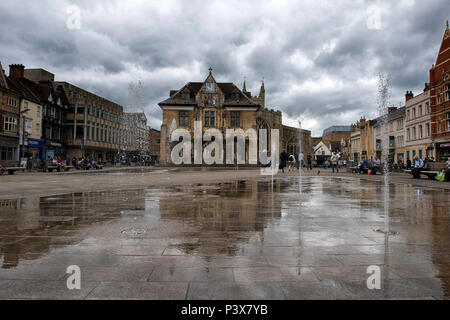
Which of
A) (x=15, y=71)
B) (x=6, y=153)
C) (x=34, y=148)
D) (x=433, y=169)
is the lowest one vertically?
(x=433, y=169)

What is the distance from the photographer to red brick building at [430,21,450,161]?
36219 millimetres

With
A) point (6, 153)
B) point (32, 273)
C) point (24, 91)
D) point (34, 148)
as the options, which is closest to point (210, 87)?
point (24, 91)

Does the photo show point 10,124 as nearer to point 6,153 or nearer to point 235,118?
point 6,153

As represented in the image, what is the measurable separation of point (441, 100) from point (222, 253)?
44.3 m

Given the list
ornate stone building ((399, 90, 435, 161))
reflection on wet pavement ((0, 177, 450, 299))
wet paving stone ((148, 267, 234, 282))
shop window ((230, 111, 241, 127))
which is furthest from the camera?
shop window ((230, 111, 241, 127))

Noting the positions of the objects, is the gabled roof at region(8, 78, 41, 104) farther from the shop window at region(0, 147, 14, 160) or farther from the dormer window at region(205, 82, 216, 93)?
the dormer window at region(205, 82, 216, 93)

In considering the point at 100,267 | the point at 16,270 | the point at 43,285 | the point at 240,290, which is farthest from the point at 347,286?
the point at 16,270

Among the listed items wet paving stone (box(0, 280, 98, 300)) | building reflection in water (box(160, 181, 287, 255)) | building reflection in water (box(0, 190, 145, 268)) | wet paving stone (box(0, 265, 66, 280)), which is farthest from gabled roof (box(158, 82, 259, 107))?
wet paving stone (box(0, 280, 98, 300))

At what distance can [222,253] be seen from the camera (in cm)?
382

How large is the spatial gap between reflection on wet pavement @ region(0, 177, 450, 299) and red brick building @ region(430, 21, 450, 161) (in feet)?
121

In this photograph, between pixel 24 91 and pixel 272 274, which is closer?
pixel 272 274

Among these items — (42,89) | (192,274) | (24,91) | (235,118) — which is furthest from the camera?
(235,118)

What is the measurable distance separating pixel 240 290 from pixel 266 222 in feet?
10.3

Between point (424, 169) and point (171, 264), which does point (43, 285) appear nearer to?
point (171, 264)
